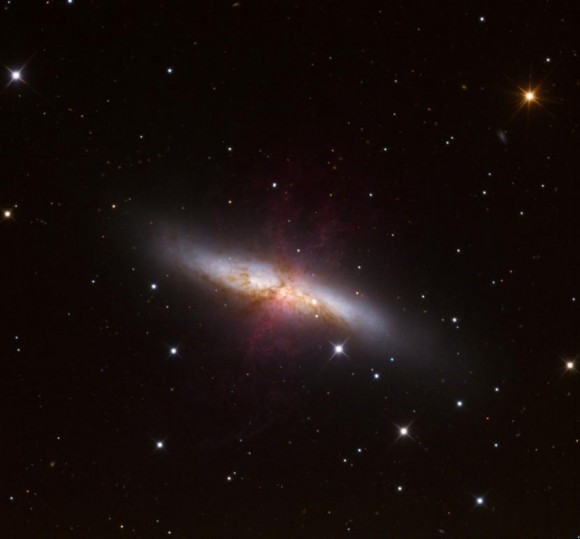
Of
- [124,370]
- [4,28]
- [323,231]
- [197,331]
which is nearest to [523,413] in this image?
[323,231]

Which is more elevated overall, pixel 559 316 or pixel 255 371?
pixel 559 316

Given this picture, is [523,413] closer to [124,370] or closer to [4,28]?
[124,370]

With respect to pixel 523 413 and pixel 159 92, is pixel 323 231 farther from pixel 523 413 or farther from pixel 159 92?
pixel 523 413

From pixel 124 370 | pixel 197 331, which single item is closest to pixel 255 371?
pixel 197 331

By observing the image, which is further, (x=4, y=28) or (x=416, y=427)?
(x=416, y=427)

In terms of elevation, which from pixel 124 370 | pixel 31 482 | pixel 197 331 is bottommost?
pixel 31 482
